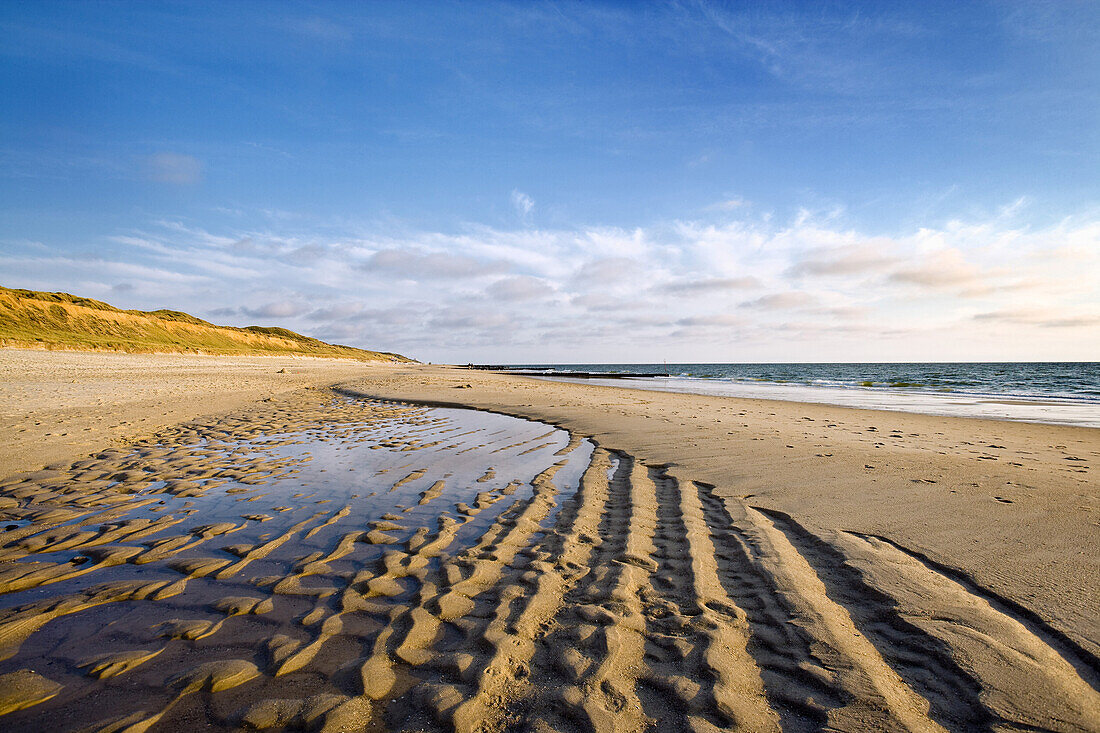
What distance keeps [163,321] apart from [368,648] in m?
108

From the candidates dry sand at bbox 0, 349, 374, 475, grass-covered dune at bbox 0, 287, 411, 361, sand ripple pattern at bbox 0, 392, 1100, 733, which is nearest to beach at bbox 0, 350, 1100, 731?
sand ripple pattern at bbox 0, 392, 1100, 733

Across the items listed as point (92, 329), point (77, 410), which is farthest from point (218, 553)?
point (92, 329)

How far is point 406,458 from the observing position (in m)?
8.20

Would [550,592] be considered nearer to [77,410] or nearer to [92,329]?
[77,410]

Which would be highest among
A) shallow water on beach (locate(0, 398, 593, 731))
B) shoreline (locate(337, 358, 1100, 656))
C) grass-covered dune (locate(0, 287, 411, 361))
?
grass-covered dune (locate(0, 287, 411, 361))

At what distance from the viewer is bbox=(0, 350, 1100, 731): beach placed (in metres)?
2.32

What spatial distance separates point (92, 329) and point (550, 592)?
89949 mm

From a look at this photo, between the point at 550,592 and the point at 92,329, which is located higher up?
the point at 92,329

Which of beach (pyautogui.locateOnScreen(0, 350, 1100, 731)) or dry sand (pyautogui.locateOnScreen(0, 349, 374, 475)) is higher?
dry sand (pyautogui.locateOnScreen(0, 349, 374, 475))

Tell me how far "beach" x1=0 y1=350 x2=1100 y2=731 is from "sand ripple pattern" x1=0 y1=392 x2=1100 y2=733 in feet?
0.06

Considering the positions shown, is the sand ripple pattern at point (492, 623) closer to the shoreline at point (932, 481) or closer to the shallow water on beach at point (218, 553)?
the shallow water on beach at point (218, 553)

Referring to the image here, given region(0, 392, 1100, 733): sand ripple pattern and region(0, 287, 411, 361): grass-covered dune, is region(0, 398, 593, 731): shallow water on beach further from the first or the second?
region(0, 287, 411, 361): grass-covered dune

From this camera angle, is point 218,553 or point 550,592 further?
point 218,553

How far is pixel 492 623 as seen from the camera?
3.03m
